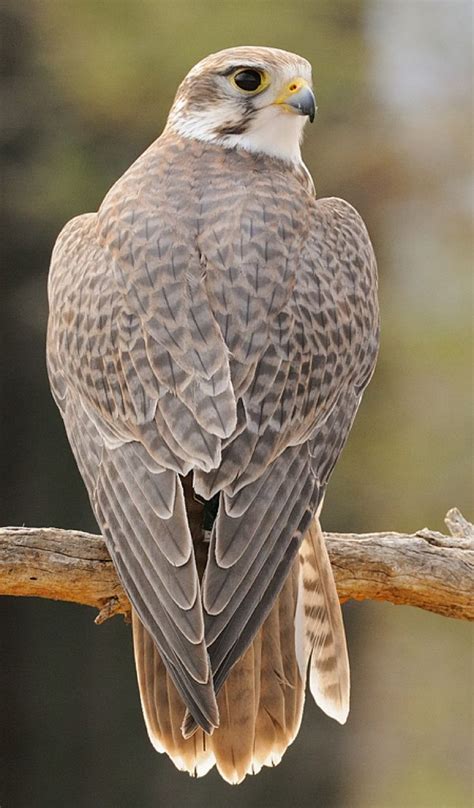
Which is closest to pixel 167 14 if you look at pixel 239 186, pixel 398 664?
pixel 239 186

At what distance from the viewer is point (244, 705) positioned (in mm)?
3041

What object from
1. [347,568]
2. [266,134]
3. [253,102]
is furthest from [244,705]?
[253,102]

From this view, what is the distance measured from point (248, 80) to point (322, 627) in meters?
1.50

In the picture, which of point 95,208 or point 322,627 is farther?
point 95,208

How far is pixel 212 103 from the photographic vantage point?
12.3ft

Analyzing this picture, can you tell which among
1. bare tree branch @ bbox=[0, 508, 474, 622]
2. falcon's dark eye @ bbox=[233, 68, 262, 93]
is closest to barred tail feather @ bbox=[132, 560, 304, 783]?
bare tree branch @ bbox=[0, 508, 474, 622]

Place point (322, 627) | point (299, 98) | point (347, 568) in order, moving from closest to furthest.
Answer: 1. point (322, 627)
2. point (347, 568)
3. point (299, 98)

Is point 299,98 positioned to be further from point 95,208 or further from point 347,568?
point 95,208

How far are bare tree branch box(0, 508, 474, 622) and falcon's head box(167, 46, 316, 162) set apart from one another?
1.11 metres

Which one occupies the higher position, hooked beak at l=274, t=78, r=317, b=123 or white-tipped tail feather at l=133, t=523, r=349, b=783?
hooked beak at l=274, t=78, r=317, b=123

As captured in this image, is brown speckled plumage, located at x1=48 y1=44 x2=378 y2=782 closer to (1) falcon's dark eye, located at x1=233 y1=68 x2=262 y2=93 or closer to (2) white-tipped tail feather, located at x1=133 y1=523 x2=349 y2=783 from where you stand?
(2) white-tipped tail feather, located at x1=133 y1=523 x2=349 y2=783

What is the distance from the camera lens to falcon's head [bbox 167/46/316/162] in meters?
3.61

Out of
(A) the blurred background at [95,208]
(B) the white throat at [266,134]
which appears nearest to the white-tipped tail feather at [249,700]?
(B) the white throat at [266,134]

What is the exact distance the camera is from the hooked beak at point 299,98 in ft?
11.7
